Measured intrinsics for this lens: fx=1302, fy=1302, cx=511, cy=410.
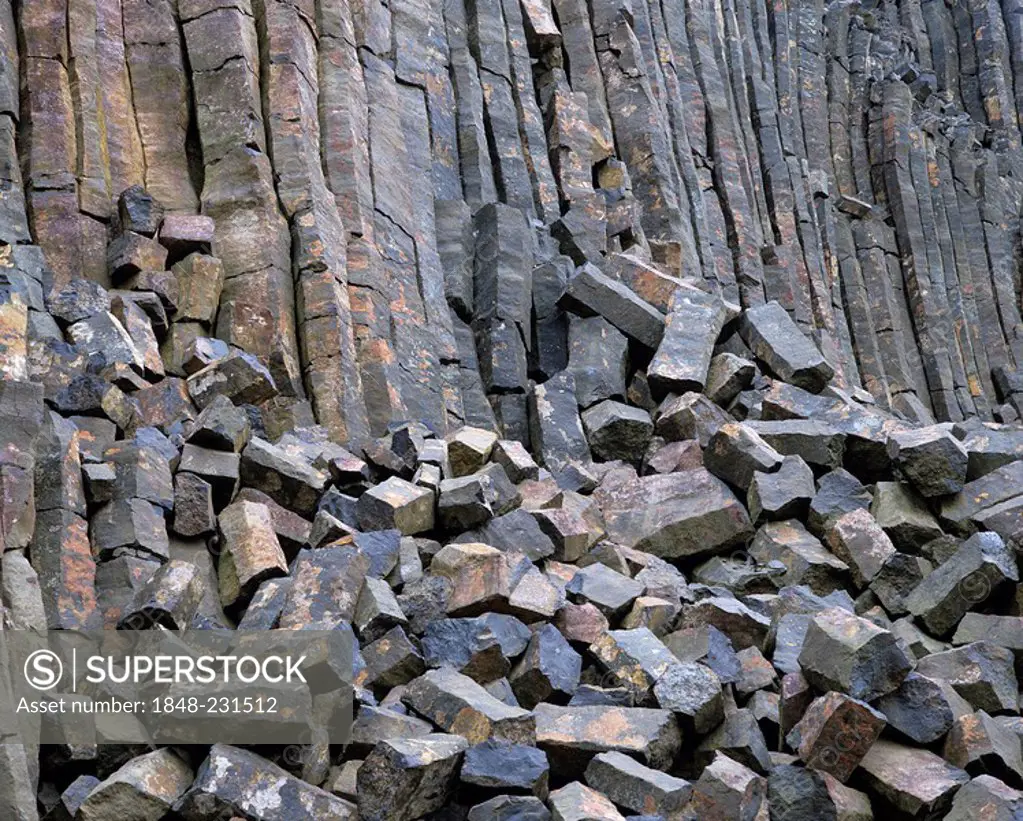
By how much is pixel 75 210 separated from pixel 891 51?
21.7 metres

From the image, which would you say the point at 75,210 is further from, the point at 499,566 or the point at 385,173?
the point at 499,566

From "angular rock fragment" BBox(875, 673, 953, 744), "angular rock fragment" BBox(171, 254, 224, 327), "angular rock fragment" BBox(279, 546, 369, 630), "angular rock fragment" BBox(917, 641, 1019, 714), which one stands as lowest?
"angular rock fragment" BBox(917, 641, 1019, 714)

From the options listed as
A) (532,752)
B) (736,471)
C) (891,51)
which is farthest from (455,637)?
(891,51)

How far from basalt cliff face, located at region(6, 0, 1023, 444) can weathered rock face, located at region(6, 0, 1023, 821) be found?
0.05 meters

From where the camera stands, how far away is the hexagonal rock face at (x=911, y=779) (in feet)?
22.6

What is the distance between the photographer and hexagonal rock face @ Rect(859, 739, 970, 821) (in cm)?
688

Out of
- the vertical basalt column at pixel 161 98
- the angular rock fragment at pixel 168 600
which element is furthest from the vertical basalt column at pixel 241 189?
the angular rock fragment at pixel 168 600

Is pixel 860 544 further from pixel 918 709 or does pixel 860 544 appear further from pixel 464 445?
pixel 464 445

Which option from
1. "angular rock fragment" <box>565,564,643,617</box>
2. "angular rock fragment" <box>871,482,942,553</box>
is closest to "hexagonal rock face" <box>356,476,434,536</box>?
"angular rock fragment" <box>565,564,643,617</box>

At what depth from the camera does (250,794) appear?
6199 millimetres

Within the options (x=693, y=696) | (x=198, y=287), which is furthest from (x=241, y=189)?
(x=693, y=696)

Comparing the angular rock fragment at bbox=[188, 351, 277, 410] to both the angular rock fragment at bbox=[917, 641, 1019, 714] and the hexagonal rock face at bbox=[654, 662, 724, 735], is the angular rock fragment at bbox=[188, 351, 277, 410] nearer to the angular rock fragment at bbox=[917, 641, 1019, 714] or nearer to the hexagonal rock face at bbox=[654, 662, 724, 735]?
the hexagonal rock face at bbox=[654, 662, 724, 735]

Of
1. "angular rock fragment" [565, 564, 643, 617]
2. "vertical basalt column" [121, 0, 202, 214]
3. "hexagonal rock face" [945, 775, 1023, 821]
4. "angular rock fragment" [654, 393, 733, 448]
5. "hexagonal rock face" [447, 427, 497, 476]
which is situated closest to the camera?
"hexagonal rock face" [945, 775, 1023, 821]

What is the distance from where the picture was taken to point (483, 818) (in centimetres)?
623
